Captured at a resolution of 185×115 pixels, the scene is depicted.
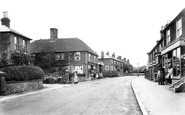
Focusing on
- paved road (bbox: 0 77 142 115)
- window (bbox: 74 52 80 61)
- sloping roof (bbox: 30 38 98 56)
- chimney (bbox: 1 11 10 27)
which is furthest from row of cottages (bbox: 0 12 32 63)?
window (bbox: 74 52 80 61)

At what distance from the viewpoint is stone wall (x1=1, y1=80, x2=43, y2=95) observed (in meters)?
15.4

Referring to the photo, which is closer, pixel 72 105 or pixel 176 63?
pixel 72 105

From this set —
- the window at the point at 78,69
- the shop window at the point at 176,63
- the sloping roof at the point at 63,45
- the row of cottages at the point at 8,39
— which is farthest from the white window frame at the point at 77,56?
the shop window at the point at 176,63

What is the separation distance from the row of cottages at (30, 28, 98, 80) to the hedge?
2179 centimetres

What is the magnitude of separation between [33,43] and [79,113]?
46.0 m

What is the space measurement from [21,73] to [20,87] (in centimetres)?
108

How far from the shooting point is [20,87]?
17.0 metres

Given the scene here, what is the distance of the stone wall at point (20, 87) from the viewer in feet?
50.4

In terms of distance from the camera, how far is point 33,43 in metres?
51.7

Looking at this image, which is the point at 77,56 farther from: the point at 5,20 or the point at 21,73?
the point at 21,73

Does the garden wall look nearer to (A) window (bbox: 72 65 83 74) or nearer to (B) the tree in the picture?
(B) the tree

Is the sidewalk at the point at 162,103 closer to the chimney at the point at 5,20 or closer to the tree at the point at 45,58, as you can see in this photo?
the chimney at the point at 5,20

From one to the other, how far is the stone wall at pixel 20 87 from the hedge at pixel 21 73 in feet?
1.19

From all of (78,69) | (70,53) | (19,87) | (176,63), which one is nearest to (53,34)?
(70,53)
